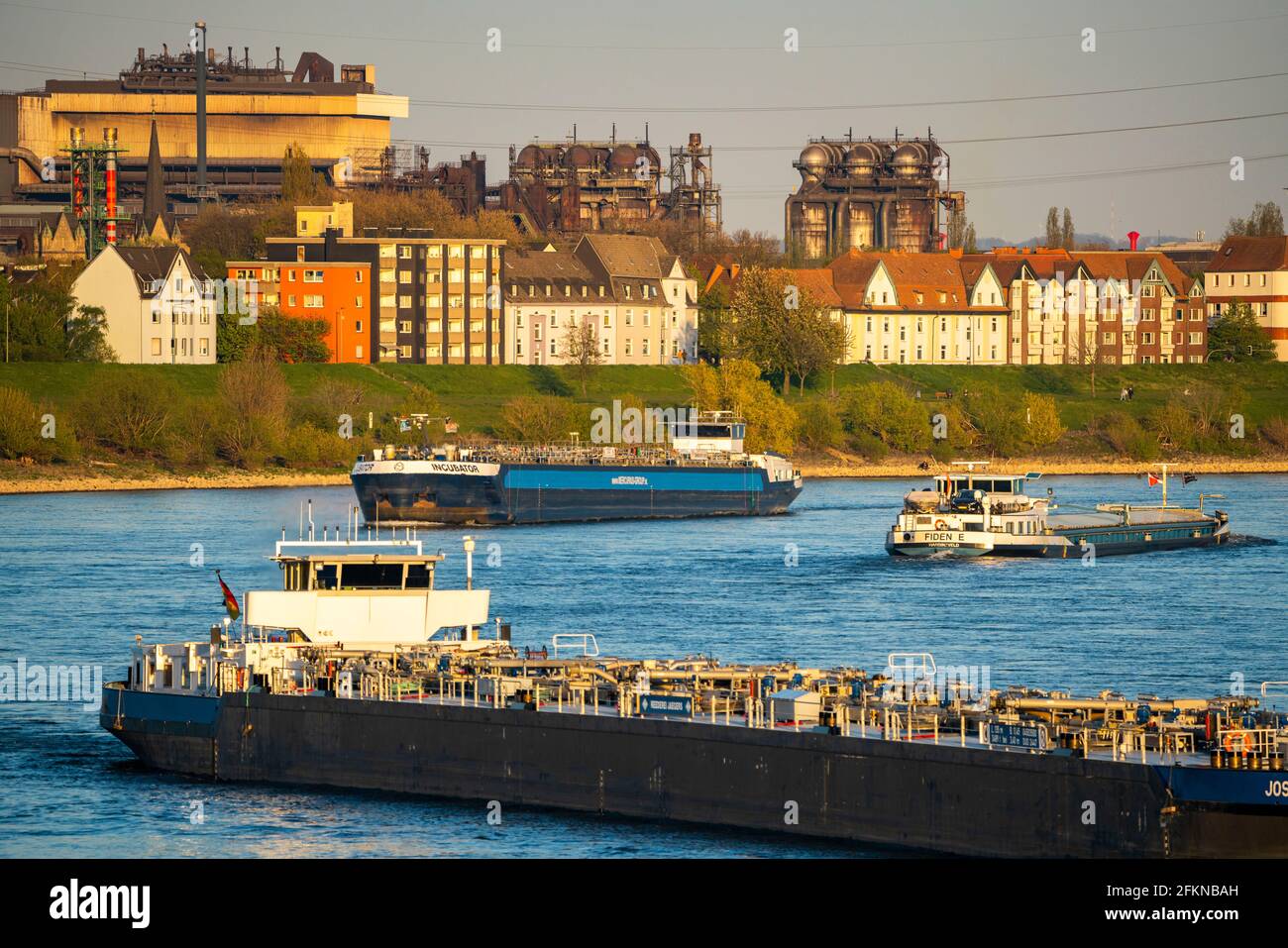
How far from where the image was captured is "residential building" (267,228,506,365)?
176125 mm

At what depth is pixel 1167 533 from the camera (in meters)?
106

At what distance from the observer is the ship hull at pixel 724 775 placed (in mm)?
33562

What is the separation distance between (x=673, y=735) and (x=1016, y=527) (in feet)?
209

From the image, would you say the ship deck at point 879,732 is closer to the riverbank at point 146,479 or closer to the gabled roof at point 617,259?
the riverbank at point 146,479

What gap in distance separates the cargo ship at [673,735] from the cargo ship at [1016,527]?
4956 centimetres

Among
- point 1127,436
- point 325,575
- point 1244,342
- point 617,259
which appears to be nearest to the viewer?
point 325,575

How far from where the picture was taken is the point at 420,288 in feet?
582

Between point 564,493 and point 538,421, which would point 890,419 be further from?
point 564,493

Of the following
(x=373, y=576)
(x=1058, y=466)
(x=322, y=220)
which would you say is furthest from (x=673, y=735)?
(x=322, y=220)

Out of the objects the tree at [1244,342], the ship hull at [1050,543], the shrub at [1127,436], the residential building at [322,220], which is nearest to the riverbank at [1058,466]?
the shrub at [1127,436]

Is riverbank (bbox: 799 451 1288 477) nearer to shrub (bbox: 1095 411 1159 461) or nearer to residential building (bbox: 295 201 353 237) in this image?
shrub (bbox: 1095 411 1159 461)
